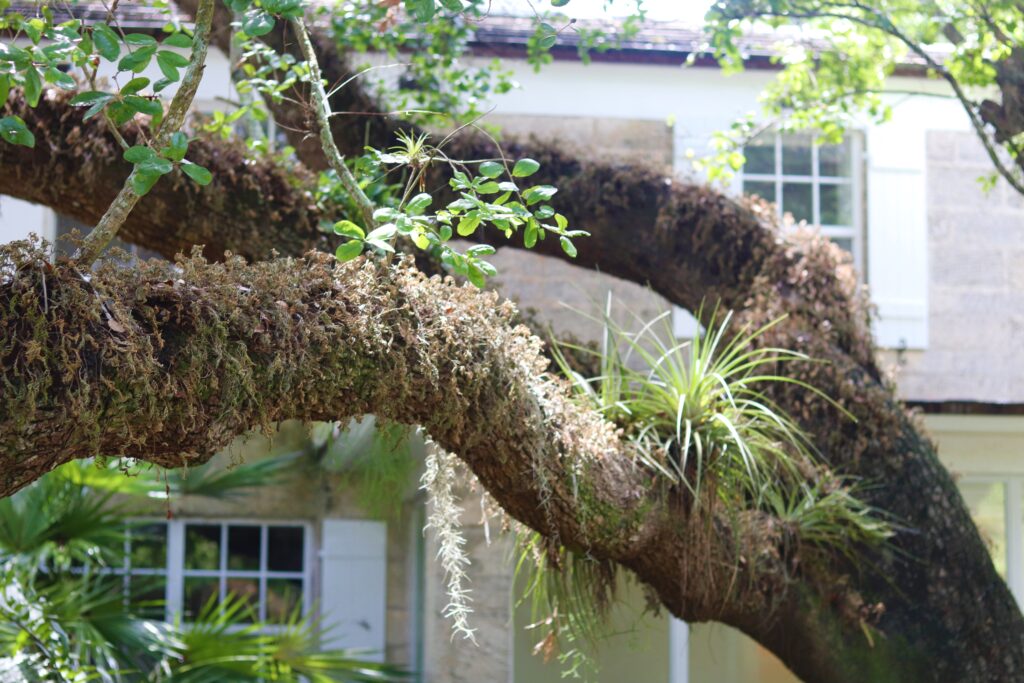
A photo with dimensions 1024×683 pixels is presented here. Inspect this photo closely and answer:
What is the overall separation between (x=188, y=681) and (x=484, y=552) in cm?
203

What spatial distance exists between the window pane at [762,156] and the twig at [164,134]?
19.9ft

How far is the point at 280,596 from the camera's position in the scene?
337 inches

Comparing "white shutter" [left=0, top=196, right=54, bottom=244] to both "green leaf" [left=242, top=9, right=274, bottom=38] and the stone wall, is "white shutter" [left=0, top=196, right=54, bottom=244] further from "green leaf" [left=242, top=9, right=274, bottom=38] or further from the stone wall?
the stone wall

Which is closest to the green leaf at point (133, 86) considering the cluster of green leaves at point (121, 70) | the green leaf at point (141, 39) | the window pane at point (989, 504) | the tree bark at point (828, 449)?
the cluster of green leaves at point (121, 70)

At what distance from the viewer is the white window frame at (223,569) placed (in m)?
8.35

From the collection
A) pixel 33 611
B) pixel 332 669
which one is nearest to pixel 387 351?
pixel 33 611

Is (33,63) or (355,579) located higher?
(33,63)

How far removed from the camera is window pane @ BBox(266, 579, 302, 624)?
851 centimetres

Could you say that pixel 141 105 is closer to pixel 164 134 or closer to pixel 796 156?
pixel 164 134

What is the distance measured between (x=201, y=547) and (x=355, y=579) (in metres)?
1.13

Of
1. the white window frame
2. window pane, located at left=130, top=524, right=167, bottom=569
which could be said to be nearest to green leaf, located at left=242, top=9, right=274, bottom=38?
the white window frame

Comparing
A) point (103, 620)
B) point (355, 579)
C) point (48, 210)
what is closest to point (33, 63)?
point (103, 620)

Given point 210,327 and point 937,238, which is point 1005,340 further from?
point 210,327

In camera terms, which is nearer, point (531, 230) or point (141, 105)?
point (141, 105)
